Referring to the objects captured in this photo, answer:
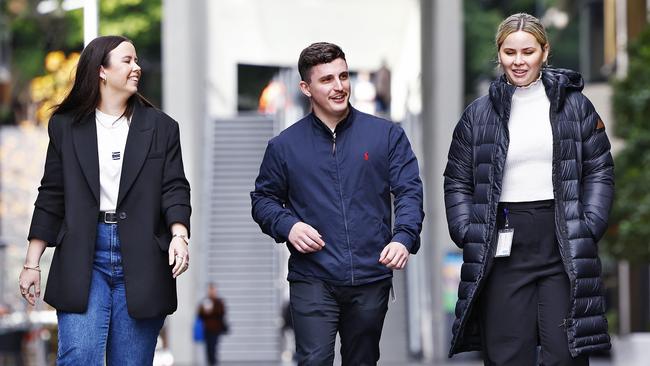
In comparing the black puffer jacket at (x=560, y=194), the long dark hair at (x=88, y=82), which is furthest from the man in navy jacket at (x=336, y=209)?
the long dark hair at (x=88, y=82)

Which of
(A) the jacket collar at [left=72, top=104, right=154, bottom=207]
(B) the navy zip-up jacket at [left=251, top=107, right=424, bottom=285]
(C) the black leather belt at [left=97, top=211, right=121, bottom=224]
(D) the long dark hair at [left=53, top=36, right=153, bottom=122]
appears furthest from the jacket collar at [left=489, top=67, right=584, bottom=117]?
(C) the black leather belt at [left=97, top=211, right=121, bottom=224]

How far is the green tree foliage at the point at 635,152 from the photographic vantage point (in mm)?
18688

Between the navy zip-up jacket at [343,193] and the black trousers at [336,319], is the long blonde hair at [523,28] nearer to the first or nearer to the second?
the navy zip-up jacket at [343,193]

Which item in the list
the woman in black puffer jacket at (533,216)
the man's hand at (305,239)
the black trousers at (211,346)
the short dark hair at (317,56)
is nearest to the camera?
the woman in black puffer jacket at (533,216)

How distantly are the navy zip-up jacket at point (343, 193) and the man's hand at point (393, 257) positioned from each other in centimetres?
11

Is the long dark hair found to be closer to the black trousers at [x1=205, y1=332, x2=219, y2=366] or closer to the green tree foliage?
the green tree foliage

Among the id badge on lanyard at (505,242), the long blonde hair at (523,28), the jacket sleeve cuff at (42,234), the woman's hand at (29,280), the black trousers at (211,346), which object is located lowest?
the black trousers at (211,346)

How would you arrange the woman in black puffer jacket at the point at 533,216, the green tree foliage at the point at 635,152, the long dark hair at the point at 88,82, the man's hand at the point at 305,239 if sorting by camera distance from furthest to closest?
the green tree foliage at the point at 635,152
the long dark hair at the point at 88,82
the man's hand at the point at 305,239
the woman in black puffer jacket at the point at 533,216

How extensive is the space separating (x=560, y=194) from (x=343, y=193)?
3.53ft

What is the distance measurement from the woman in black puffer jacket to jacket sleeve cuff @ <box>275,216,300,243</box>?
29.6 inches

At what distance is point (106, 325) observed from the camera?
7.21m

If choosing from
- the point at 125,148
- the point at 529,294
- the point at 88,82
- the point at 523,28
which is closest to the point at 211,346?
the point at 88,82

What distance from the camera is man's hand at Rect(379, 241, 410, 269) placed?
24.0 feet

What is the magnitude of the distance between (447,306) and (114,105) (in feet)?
73.7
